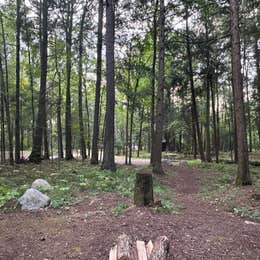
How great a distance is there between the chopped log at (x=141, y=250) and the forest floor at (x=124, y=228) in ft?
0.90

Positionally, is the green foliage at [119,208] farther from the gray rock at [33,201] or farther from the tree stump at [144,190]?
the gray rock at [33,201]

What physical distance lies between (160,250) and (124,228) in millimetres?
1039

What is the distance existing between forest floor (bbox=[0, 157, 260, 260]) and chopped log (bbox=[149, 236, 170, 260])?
23 cm

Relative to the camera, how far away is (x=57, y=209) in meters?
5.44

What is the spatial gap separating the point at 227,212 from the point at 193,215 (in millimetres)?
1010

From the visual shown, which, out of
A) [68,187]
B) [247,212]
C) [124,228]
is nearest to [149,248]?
[124,228]

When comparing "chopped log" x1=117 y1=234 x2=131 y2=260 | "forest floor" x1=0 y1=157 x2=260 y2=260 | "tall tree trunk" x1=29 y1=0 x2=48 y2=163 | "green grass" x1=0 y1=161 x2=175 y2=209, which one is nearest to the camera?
"chopped log" x1=117 y1=234 x2=131 y2=260

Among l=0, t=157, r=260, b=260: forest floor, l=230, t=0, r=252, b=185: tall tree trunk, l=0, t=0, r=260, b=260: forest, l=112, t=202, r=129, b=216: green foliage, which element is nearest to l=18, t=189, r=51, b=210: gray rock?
l=0, t=0, r=260, b=260: forest

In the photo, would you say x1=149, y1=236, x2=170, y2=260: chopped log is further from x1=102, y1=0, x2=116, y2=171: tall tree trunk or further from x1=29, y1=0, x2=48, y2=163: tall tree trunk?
x1=29, y1=0, x2=48, y2=163: tall tree trunk

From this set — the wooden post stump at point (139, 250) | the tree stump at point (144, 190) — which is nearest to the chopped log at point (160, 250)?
the wooden post stump at point (139, 250)

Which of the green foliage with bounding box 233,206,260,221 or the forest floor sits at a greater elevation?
the forest floor

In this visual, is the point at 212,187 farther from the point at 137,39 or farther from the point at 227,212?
the point at 137,39

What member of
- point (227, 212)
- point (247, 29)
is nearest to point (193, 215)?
point (227, 212)

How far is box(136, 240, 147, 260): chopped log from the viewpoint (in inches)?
117
